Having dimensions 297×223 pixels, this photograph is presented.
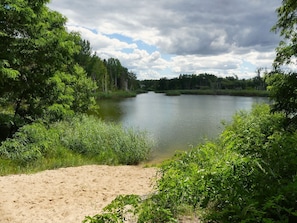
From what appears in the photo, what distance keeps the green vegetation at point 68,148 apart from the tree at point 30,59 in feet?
3.77

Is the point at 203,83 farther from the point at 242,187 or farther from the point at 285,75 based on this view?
the point at 242,187

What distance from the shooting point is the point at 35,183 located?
723cm

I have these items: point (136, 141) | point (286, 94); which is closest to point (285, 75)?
point (286, 94)

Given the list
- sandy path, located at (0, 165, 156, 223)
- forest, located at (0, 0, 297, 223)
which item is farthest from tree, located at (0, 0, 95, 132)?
sandy path, located at (0, 165, 156, 223)

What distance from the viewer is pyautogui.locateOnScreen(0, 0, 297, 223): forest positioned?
Result: 307cm

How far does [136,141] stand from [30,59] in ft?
18.2

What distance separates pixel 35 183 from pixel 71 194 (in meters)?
1.24

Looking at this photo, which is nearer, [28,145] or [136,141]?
[28,145]

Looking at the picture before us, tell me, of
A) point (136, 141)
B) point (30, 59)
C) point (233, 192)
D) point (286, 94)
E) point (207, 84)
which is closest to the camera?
point (233, 192)

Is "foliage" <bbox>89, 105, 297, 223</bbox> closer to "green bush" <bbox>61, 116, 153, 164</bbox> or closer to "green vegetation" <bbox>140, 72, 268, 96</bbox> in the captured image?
"green bush" <bbox>61, 116, 153, 164</bbox>

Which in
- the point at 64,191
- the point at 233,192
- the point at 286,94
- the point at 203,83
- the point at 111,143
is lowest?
the point at 64,191

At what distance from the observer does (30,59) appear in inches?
414

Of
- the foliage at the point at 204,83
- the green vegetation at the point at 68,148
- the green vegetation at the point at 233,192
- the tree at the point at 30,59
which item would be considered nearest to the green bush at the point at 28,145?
the green vegetation at the point at 68,148

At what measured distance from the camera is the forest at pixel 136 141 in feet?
10.1
